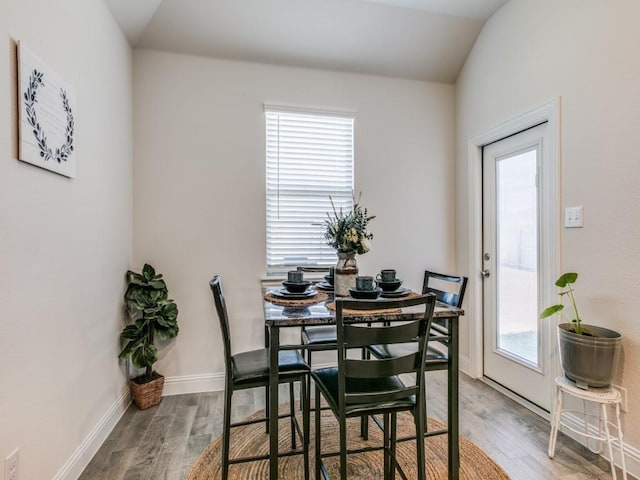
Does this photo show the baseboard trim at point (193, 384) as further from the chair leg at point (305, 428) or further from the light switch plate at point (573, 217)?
the light switch plate at point (573, 217)

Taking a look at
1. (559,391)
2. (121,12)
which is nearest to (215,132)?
(121,12)

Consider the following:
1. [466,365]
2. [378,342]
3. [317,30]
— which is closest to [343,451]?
[378,342]

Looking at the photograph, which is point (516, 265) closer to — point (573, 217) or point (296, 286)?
point (573, 217)

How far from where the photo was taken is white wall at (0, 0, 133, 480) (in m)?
1.33

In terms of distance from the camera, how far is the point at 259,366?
1.75m

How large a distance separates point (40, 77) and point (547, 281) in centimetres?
307

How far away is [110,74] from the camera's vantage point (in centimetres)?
232

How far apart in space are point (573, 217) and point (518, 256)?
60cm

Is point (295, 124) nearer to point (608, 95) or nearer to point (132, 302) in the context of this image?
point (132, 302)

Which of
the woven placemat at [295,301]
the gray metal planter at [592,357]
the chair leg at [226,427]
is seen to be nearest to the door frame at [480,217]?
the gray metal planter at [592,357]

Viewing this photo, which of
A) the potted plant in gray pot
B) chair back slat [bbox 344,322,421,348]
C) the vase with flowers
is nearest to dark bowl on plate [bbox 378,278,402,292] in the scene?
the vase with flowers

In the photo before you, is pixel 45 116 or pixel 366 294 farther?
pixel 366 294

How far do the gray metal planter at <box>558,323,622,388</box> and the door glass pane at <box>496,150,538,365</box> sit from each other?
0.67 meters

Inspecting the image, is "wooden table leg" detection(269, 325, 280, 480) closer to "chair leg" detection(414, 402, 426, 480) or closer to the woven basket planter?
"chair leg" detection(414, 402, 426, 480)
